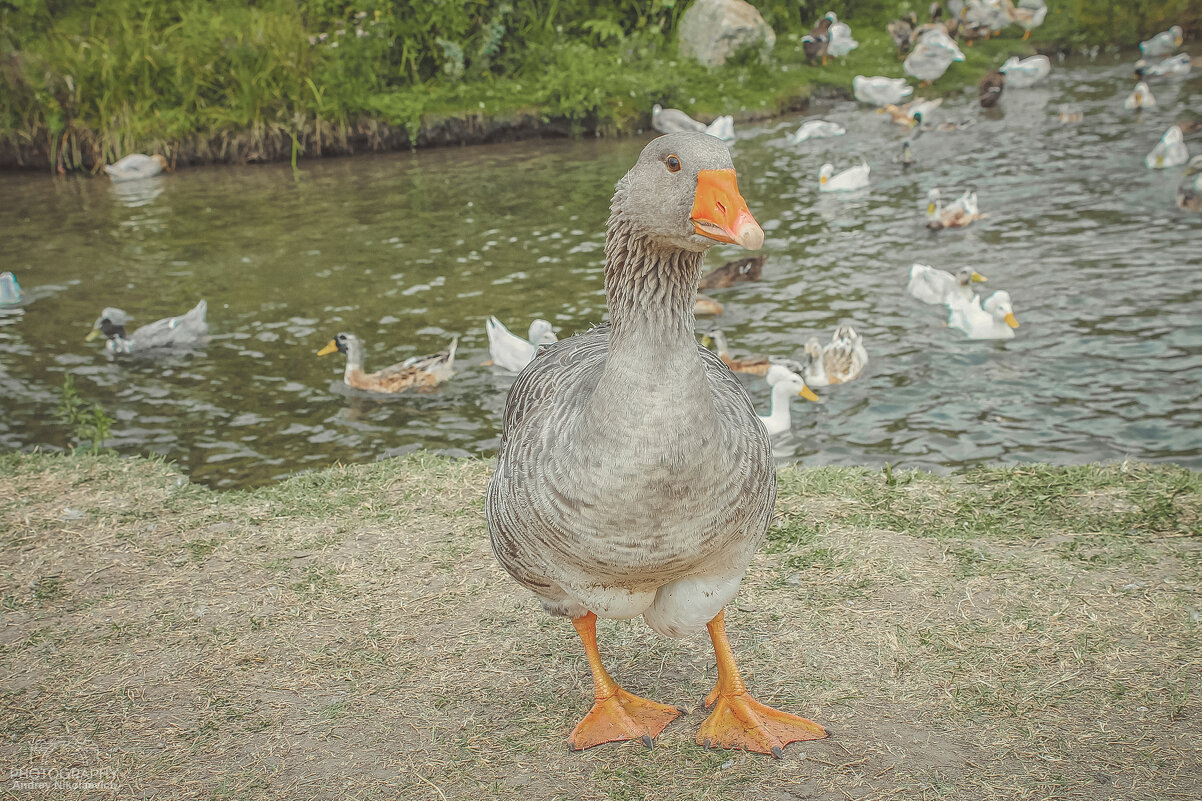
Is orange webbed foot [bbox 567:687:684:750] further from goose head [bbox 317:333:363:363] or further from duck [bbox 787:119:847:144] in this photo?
duck [bbox 787:119:847:144]

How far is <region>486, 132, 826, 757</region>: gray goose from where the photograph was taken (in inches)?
115

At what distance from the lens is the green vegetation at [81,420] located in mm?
7503

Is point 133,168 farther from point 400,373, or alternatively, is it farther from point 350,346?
point 400,373

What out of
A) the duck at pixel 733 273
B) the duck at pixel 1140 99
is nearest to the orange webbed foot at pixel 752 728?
the duck at pixel 733 273

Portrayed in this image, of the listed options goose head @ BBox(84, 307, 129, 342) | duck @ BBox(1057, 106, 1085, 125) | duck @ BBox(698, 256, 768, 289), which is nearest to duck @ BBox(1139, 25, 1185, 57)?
duck @ BBox(1057, 106, 1085, 125)

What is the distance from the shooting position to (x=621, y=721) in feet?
12.4

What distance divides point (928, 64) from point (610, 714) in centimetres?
2291

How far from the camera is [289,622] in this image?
4.65 m

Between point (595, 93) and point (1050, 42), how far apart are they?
45.1 feet

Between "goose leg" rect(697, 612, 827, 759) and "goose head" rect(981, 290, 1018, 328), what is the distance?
6277 mm

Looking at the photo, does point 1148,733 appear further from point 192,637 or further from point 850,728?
point 192,637

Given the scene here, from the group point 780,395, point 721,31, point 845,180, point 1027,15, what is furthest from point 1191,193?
point 1027,15

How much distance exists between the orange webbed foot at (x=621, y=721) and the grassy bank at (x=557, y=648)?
0.05 meters

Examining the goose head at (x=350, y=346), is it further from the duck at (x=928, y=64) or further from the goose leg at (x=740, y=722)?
the duck at (x=928, y=64)
